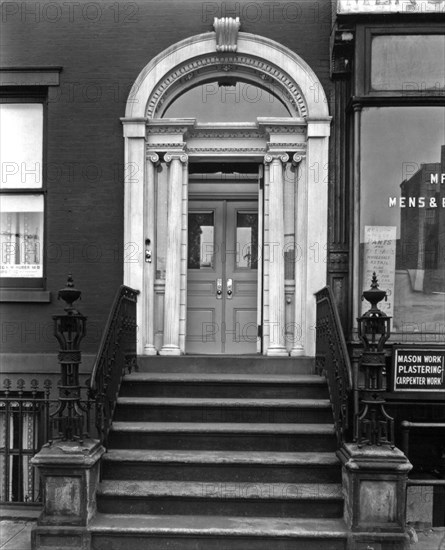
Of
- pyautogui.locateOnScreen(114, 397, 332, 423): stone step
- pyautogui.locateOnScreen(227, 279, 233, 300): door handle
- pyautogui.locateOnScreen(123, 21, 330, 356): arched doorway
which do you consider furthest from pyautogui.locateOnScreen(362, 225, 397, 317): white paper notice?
pyautogui.locateOnScreen(227, 279, 233, 300): door handle

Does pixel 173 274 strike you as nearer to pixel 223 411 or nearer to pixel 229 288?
pixel 229 288

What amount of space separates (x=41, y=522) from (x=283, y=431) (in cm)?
232

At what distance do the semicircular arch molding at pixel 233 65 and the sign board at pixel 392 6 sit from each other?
915 millimetres

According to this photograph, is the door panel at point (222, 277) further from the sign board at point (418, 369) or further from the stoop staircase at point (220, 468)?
the sign board at point (418, 369)

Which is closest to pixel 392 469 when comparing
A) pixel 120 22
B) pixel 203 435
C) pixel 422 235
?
pixel 203 435

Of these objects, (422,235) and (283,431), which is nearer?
(283,431)

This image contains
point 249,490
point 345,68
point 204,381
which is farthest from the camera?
point 345,68

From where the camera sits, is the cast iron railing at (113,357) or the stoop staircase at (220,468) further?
the cast iron railing at (113,357)

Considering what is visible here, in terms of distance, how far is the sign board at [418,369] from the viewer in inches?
273

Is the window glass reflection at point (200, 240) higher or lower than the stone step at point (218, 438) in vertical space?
higher

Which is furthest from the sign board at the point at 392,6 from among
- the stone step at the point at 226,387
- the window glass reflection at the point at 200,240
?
the stone step at the point at 226,387

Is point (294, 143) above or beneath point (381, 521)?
above

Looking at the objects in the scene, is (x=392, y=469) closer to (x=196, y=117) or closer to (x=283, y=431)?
(x=283, y=431)

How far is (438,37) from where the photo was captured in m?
7.16
